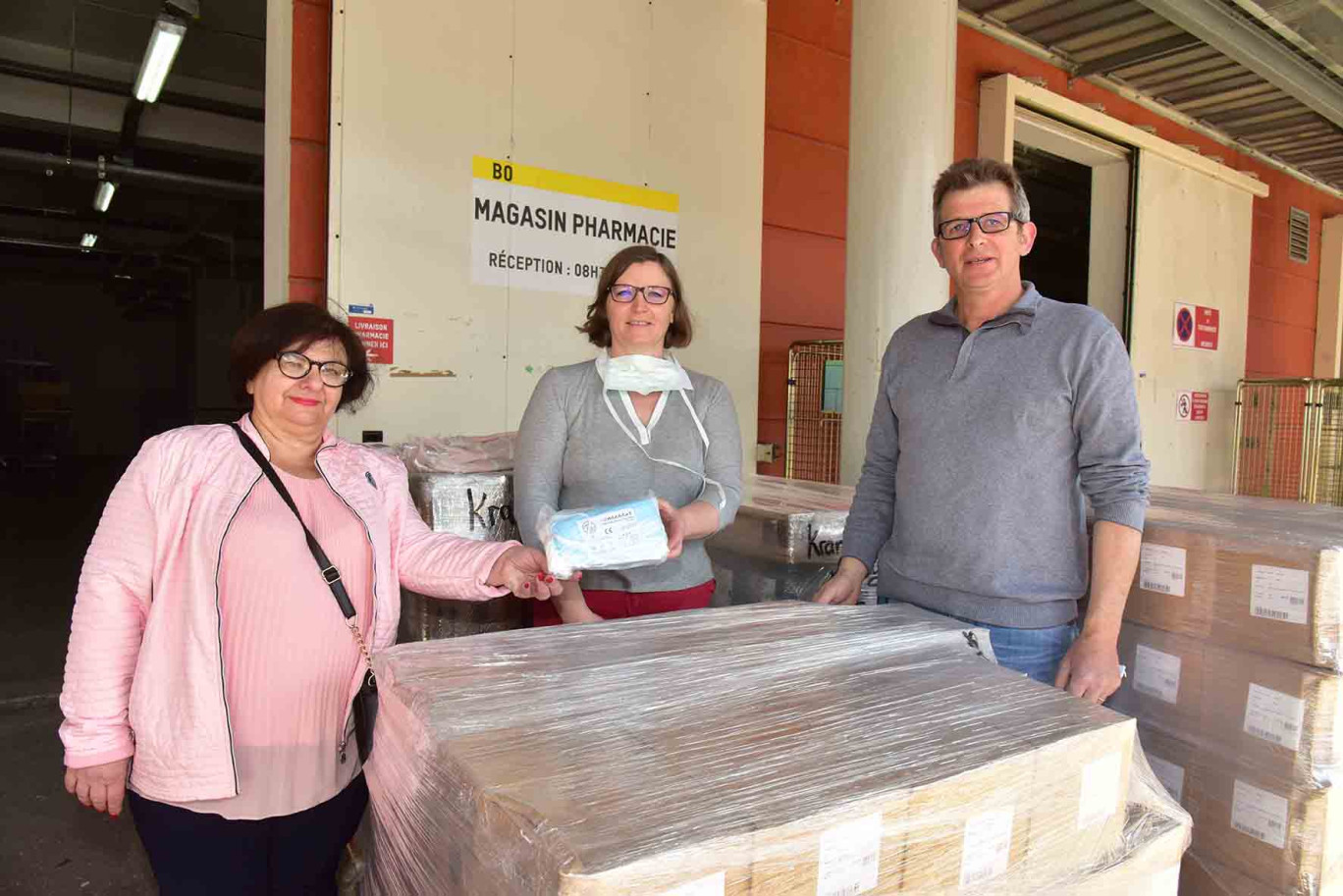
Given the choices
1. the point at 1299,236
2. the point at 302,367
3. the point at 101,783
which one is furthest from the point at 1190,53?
the point at 101,783

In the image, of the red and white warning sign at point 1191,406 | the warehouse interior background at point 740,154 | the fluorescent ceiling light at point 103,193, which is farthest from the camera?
the fluorescent ceiling light at point 103,193

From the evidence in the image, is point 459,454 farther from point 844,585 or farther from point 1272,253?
point 1272,253

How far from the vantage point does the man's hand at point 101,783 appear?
4.39 feet

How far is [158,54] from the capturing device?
5430 millimetres

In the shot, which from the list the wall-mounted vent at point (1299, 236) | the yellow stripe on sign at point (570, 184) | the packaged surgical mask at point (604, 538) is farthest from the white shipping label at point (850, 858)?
the wall-mounted vent at point (1299, 236)

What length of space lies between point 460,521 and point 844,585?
872 mm

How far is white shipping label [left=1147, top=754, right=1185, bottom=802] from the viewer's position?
1544mm

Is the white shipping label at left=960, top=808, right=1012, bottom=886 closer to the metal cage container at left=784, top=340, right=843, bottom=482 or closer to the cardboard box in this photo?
the cardboard box

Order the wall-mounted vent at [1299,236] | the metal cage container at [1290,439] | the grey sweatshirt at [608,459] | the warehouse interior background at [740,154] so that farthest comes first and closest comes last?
the wall-mounted vent at [1299,236] < the metal cage container at [1290,439] < the warehouse interior background at [740,154] < the grey sweatshirt at [608,459]

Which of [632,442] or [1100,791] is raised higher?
[632,442]

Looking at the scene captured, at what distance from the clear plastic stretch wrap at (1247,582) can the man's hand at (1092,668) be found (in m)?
0.19

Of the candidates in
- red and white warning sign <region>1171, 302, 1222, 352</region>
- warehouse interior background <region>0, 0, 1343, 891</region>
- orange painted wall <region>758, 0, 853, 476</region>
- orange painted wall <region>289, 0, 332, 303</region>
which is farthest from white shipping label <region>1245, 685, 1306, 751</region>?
red and white warning sign <region>1171, 302, 1222, 352</region>

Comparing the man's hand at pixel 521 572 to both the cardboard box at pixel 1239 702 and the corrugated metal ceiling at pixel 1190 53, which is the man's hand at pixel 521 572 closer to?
the cardboard box at pixel 1239 702

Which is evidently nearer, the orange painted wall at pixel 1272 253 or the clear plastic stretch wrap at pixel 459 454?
the clear plastic stretch wrap at pixel 459 454
